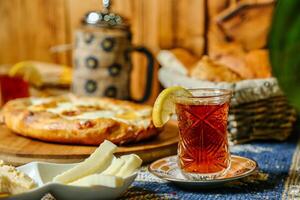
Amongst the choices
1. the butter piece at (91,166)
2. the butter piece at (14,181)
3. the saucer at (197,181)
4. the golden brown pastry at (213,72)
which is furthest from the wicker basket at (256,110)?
the butter piece at (14,181)

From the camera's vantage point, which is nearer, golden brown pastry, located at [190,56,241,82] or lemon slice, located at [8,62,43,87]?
golden brown pastry, located at [190,56,241,82]

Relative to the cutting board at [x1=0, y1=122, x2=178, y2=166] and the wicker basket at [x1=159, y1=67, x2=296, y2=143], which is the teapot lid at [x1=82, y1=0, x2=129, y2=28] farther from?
the cutting board at [x1=0, y1=122, x2=178, y2=166]

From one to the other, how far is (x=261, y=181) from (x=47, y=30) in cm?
142

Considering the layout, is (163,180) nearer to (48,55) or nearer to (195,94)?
(195,94)

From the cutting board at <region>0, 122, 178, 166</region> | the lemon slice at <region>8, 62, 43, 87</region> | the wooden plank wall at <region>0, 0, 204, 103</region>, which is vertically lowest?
the cutting board at <region>0, 122, 178, 166</region>

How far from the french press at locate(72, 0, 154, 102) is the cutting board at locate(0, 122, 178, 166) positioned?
1.46 feet

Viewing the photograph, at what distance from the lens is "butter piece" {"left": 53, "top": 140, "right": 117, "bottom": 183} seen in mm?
1021

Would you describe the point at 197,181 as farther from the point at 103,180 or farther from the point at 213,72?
the point at 213,72

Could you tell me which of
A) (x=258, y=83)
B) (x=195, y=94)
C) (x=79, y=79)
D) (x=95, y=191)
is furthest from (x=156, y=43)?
(x=95, y=191)

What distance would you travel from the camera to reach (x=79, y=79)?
75.0 inches

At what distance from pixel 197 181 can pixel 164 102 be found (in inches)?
6.1

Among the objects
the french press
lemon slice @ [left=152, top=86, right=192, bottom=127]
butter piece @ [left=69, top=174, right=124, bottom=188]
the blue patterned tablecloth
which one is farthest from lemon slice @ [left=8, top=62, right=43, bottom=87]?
butter piece @ [left=69, top=174, right=124, bottom=188]

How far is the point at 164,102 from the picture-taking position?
115 cm

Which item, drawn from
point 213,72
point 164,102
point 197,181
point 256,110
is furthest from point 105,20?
point 197,181
